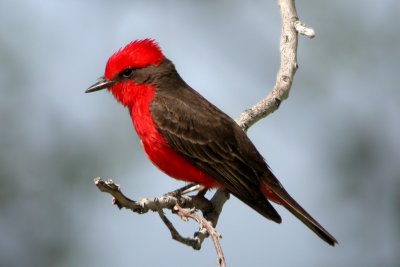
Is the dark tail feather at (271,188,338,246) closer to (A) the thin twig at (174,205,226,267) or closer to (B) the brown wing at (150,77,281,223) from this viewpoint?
(B) the brown wing at (150,77,281,223)

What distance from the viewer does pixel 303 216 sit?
5902 mm

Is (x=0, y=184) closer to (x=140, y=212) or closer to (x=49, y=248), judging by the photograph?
(x=49, y=248)

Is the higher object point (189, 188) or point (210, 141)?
point (210, 141)

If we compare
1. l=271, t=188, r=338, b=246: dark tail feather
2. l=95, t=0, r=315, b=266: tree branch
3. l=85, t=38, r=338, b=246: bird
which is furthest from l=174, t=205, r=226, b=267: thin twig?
l=271, t=188, r=338, b=246: dark tail feather

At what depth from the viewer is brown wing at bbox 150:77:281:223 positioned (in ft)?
19.8

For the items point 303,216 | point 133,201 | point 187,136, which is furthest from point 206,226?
point 187,136

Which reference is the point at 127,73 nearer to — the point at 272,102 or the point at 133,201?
the point at 272,102

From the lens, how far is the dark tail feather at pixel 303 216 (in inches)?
227

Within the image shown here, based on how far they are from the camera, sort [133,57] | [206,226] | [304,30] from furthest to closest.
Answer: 1. [133,57]
2. [304,30]
3. [206,226]

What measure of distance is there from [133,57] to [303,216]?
1.70 meters

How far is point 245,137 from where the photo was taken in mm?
6266

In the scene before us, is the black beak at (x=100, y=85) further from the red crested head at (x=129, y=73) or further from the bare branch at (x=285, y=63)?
the bare branch at (x=285, y=63)

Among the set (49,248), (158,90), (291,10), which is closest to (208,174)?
(158,90)

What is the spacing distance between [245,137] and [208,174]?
0.42 metres
